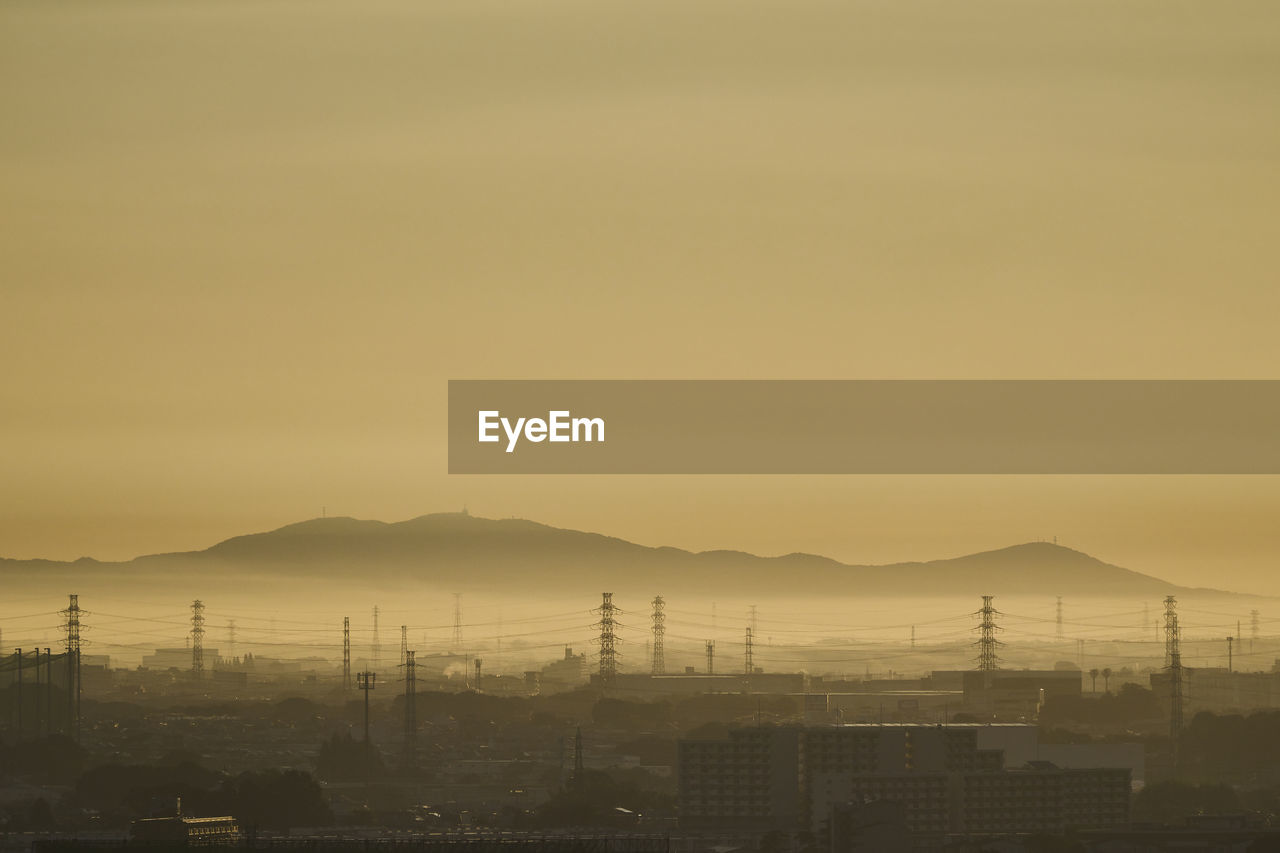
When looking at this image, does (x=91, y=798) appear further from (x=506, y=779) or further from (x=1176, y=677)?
(x=1176, y=677)

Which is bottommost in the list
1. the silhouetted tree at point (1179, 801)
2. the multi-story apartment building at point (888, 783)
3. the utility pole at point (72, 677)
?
the silhouetted tree at point (1179, 801)

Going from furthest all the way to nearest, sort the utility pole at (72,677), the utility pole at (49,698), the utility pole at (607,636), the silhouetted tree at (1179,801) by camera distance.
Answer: the utility pole at (607,636) → the utility pole at (72,677) → the utility pole at (49,698) → the silhouetted tree at (1179,801)

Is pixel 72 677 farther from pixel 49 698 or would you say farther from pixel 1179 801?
pixel 1179 801

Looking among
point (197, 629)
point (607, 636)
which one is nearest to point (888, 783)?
point (607, 636)

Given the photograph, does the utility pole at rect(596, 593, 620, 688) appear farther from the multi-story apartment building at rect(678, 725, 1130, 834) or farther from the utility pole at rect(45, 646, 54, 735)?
the multi-story apartment building at rect(678, 725, 1130, 834)

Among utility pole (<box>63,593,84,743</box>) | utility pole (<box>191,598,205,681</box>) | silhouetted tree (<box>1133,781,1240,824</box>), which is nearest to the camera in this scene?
silhouetted tree (<box>1133,781,1240,824</box>)

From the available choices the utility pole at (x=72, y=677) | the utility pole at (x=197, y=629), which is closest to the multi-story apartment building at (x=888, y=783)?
the utility pole at (x=72, y=677)

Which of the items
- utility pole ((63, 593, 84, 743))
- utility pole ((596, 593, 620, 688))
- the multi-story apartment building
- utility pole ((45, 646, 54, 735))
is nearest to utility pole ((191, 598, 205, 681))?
utility pole ((596, 593, 620, 688))

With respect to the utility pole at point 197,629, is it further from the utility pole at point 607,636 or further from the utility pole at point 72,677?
the utility pole at point 72,677

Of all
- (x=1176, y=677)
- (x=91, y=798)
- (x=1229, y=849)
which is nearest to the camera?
(x=1229, y=849)

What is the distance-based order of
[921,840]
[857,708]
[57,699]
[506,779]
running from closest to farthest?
[921,840] → [506,779] → [57,699] → [857,708]

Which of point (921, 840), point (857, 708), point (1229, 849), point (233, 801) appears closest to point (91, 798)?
point (233, 801)
